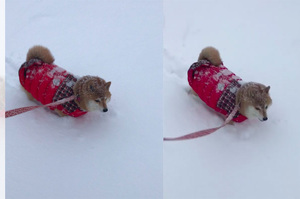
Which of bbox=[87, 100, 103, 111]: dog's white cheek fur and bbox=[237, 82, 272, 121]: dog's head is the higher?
bbox=[237, 82, 272, 121]: dog's head

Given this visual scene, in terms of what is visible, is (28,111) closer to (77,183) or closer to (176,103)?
(77,183)

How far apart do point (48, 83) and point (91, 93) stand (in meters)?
0.30

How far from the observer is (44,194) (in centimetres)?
190

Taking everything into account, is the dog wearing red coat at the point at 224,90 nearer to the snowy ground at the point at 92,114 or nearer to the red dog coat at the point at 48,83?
the snowy ground at the point at 92,114

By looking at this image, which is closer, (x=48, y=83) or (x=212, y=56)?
(x=48, y=83)

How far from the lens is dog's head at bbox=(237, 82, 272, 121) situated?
2.06 meters

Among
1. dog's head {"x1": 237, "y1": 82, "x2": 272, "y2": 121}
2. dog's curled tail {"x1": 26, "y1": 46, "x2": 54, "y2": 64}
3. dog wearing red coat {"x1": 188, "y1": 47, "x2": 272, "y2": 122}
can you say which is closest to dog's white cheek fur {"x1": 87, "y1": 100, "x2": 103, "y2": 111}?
dog's curled tail {"x1": 26, "y1": 46, "x2": 54, "y2": 64}

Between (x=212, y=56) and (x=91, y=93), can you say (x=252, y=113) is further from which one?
(x=91, y=93)

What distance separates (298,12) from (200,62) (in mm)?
1396

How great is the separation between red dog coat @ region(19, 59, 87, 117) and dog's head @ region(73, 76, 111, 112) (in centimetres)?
6

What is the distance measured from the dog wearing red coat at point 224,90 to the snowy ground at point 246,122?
0.16 m

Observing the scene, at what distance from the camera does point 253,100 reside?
205cm

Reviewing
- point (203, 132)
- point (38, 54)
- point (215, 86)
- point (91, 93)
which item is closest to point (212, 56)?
point (215, 86)

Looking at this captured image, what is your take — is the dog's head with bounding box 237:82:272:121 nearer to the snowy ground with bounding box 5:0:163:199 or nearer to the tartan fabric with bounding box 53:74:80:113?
the snowy ground with bounding box 5:0:163:199
